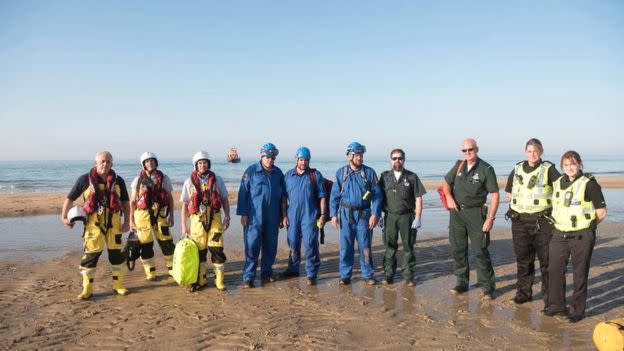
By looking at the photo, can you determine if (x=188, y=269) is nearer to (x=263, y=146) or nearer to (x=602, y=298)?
(x=263, y=146)

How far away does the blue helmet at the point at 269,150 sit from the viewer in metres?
6.46

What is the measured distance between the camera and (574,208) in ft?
16.0

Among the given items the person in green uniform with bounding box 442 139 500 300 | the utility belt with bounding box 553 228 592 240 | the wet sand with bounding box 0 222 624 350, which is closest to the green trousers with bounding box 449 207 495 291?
the person in green uniform with bounding box 442 139 500 300

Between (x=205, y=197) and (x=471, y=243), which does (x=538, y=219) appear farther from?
(x=205, y=197)

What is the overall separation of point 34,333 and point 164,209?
2369mm

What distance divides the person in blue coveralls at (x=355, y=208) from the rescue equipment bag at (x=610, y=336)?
3.09 meters

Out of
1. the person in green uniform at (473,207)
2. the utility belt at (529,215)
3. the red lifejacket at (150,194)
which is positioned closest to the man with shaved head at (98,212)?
the red lifejacket at (150,194)

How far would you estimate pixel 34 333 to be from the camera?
15.3ft

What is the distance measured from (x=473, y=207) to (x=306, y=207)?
96.6 inches

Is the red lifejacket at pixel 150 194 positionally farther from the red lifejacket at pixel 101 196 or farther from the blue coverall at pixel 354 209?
the blue coverall at pixel 354 209

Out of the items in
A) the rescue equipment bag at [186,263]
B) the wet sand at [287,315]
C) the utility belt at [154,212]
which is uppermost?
the utility belt at [154,212]

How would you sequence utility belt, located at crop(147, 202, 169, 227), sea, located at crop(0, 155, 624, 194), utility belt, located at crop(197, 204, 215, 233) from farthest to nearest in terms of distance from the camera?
sea, located at crop(0, 155, 624, 194)
utility belt, located at crop(147, 202, 169, 227)
utility belt, located at crop(197, 204, 215, 233)

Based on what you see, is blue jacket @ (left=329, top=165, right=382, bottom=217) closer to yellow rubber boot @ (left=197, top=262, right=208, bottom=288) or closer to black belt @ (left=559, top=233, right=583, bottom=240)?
yellow rubber boot @ (left=197, top=262, right=208, bottom=288)

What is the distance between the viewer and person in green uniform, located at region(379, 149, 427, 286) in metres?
6.43
